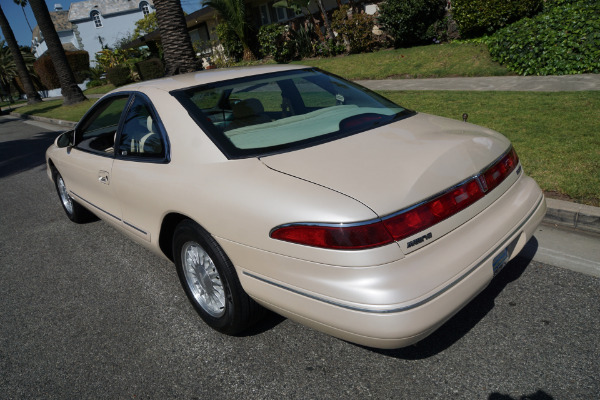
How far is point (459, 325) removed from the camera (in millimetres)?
2684

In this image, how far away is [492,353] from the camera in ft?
7.97

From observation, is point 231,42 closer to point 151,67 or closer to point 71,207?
point 151,67

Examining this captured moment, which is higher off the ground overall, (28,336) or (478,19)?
(478,19)

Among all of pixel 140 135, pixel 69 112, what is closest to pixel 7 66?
pixel 69 112

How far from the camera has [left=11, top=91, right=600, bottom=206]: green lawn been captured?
13.7ft

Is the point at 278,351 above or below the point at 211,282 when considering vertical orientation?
below

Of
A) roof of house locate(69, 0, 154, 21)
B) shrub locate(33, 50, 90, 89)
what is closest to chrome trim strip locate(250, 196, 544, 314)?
shrub locate(33, 50, 90, 89)

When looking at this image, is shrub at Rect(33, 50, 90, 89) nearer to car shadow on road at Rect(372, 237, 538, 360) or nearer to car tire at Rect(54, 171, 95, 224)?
car tire at Rect(54, 171, 95, 224)

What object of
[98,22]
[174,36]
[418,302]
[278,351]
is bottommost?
[278,351]

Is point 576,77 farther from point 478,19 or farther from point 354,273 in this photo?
point 354,273

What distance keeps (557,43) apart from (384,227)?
952 centimetres

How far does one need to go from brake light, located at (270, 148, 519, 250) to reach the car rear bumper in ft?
0.33

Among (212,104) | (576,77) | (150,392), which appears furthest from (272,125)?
(576,77)

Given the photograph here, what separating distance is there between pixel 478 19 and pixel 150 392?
12756mm
